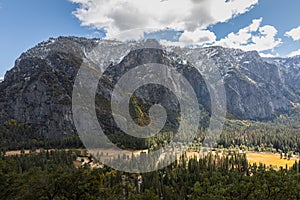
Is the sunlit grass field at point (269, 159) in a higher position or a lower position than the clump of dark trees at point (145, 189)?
lower

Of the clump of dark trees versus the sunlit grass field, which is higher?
the clump of dark trees

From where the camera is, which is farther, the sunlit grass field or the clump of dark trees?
the sunlit grass field

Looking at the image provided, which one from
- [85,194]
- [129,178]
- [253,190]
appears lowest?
[129,178]

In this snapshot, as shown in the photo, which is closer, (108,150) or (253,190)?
(253,190)

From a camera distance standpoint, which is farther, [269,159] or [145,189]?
[269,159]

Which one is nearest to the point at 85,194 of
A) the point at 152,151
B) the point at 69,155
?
the point at 69,155

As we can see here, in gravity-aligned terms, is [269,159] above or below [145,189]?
below

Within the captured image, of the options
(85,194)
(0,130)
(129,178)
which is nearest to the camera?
(85,194)

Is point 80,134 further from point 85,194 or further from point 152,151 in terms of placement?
point 85,194

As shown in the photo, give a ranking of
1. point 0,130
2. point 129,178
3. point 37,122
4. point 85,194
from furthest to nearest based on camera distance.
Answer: point 37,122 < point 0,130 < point 129,178 < point 85,194

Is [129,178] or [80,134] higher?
[80,134]

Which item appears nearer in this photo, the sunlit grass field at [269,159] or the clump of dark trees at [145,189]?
the clump of dark trees at [145,189]
